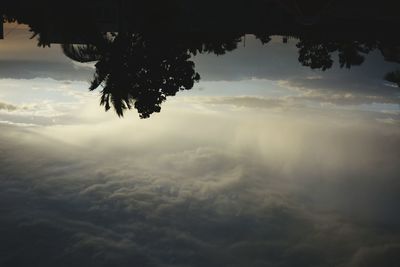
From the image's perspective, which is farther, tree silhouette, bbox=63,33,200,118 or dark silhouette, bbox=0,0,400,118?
tree silhouette, bbox=63,33,200,118

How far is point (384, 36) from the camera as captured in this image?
8844mm

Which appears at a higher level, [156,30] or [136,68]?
[156,30]

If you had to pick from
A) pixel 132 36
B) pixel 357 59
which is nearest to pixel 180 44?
pixel 132 36

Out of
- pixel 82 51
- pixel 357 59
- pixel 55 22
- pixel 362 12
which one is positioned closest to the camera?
pixel 362 12

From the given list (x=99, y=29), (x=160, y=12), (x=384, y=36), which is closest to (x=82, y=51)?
(x=99, y=29)

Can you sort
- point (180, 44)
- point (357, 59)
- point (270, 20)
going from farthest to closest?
point (357, 59) < point (180, 44) < point (270, 20)

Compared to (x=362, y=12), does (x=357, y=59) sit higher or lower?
lower

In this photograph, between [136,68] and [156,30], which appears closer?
[156,30]

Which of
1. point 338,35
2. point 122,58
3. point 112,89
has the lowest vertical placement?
point 112,89

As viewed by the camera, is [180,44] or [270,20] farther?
[180,44]

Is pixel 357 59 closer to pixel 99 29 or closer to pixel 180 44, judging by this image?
pixel 180 44

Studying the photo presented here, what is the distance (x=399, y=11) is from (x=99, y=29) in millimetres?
6674

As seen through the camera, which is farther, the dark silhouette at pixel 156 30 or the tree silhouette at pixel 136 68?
the tree silhouette at pixel 136 68

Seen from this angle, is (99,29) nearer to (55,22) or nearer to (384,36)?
(55,22)
